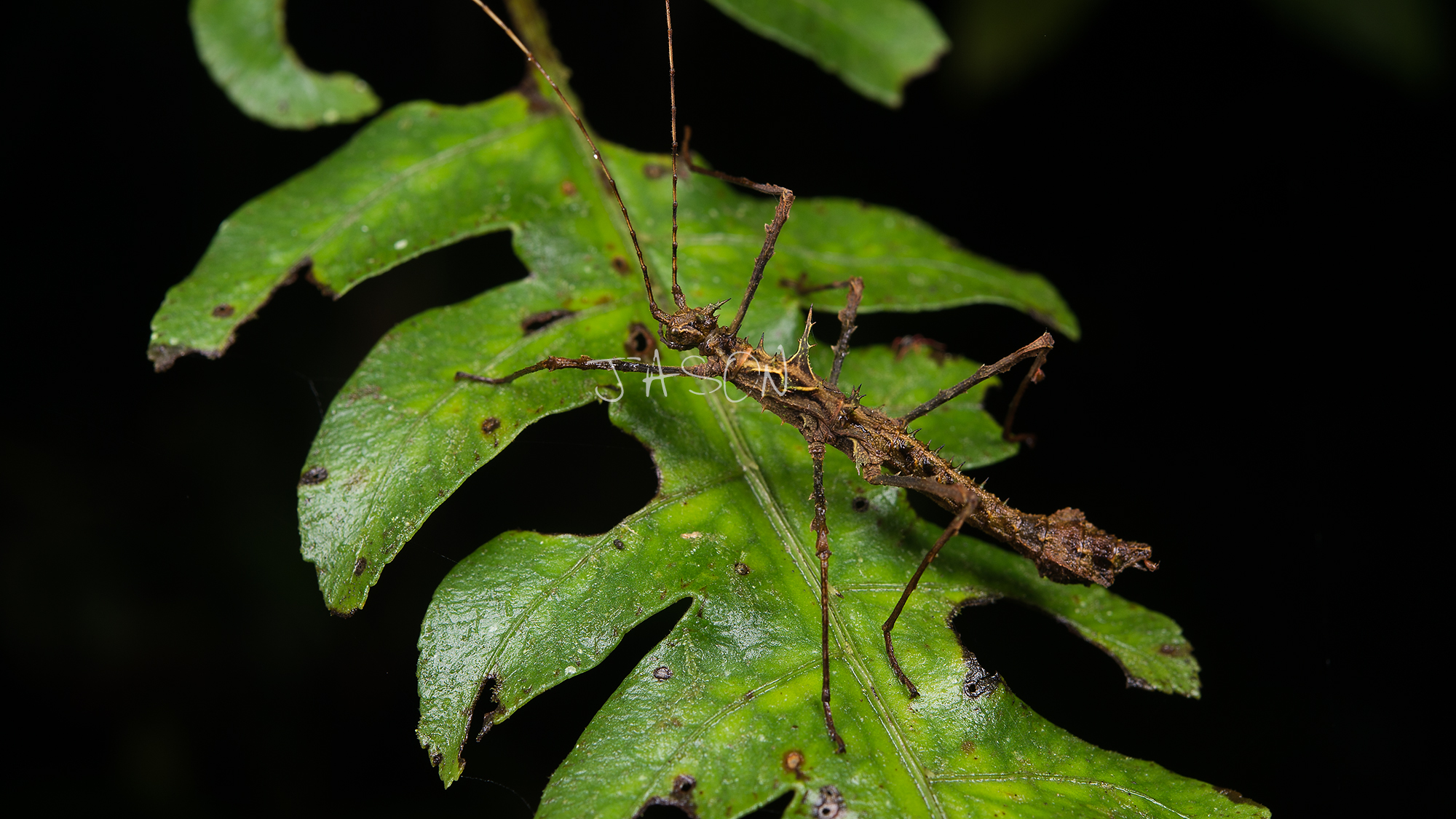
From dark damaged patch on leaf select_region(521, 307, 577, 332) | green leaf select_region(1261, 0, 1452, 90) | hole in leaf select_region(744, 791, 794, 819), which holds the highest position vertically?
green leaf select_region(1261, 0, 1452, 90)

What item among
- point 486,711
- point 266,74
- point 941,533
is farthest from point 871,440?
point 266,74

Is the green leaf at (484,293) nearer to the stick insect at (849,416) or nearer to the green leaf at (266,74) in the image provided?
the stick insect at (849,416)

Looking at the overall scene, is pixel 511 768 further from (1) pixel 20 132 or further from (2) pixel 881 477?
(1) pixel 20 132

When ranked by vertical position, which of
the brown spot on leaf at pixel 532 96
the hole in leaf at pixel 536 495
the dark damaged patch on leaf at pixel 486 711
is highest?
the brown spot on leaf at pixel 532 96

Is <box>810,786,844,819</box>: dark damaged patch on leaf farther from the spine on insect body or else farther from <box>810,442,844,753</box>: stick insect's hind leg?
the spine on insect body

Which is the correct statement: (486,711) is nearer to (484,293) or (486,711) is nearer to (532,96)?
(484,293)

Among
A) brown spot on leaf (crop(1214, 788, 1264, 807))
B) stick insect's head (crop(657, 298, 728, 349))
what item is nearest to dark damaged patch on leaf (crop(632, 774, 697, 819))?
brown spot on leaf (crop(1214, 788, 1264, 807))

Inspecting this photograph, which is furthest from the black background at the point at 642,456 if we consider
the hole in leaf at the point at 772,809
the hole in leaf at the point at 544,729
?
the hole in leaf at the point at 772,809
